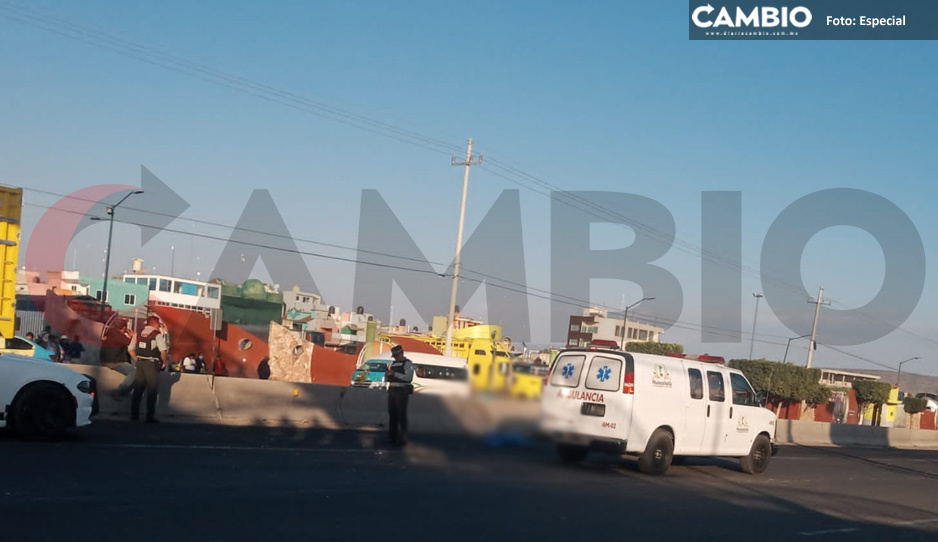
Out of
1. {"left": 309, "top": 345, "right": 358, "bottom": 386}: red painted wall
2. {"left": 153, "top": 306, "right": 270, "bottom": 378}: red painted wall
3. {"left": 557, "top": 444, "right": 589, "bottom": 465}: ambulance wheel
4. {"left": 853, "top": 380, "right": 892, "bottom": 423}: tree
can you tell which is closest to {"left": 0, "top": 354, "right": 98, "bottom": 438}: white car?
{"left": 557, "top": 444, "right": 589, "bottom": 465}: ambulance wheel

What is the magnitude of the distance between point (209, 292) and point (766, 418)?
3763 inches

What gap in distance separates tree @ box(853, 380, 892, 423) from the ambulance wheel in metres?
67.7

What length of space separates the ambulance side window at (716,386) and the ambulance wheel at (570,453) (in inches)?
333

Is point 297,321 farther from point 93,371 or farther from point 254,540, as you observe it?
point 254,540

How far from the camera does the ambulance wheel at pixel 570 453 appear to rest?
698cm

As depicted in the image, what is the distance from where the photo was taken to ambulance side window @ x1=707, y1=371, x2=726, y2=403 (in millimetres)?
16594

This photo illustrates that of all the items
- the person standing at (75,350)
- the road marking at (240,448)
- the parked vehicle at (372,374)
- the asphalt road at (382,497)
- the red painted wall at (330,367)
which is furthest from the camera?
the red painted wall at (330,367)

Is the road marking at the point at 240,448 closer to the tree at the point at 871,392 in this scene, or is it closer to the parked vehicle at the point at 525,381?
the parked vehicle at the point at 525,381

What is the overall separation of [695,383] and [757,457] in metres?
2.86

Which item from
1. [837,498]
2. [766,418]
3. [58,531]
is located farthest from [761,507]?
[58,531]

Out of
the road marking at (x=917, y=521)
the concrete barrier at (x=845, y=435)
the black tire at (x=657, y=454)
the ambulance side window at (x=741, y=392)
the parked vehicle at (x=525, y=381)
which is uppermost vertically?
the parked vehicle at (x=525, y=381)

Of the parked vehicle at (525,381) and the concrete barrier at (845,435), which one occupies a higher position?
the parked vehicle at (525,381)

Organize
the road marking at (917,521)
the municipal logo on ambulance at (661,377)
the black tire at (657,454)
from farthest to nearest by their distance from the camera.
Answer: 1. the municipal logo on ambulance at (661,377)
2. the black tire at (657,454)
3. the road marking at (917,521)

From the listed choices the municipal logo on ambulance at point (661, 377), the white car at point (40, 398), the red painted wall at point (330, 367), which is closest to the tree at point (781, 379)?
the red painted wall at point (330, 367)
